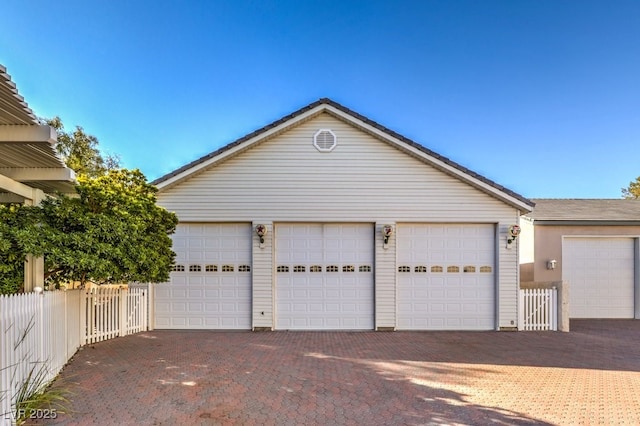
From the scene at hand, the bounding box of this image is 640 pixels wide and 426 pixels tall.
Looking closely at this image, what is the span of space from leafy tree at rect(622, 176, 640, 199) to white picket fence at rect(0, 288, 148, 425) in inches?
1660

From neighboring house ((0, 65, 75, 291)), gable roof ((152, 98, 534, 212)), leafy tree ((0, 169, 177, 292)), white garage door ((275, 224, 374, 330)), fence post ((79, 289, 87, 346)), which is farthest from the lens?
white garage door ((275, 224, 374, 330))

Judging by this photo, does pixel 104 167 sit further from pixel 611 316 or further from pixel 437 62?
pixel 611 316

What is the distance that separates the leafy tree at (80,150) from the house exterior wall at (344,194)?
11.4m

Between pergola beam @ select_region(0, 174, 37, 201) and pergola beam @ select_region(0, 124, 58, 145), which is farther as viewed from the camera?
pergola beam @ select_region(0, 174, 37, 201)

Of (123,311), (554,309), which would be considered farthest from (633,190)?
(123,311)

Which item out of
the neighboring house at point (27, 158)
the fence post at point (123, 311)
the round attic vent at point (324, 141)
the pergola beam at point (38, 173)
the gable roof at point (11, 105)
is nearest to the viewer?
the gable roof at point (11, 105)

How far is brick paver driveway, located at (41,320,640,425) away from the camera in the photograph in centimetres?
457

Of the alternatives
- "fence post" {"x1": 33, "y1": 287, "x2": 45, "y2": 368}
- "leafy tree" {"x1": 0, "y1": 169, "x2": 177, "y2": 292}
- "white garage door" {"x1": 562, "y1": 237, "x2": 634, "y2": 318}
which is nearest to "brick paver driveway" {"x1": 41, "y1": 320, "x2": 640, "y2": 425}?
"fence post" {"x1": 33, "y1": 287, "x2": 45, "y2": 368}

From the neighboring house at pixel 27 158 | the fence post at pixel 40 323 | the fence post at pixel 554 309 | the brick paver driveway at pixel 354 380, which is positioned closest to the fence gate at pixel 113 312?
the brick paver driveway at pixel 354 380

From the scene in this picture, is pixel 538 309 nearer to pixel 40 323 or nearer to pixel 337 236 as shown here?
pixel 337 236

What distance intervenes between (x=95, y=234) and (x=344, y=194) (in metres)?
6.10

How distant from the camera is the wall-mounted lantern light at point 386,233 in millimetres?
9911

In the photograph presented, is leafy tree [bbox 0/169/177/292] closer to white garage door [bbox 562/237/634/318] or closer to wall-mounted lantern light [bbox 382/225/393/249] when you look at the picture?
wall-mounted lantern light [bbox 382/225/393/249]

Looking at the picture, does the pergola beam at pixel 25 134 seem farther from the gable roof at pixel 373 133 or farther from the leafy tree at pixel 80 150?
the leafy tree at pixel 80 150
